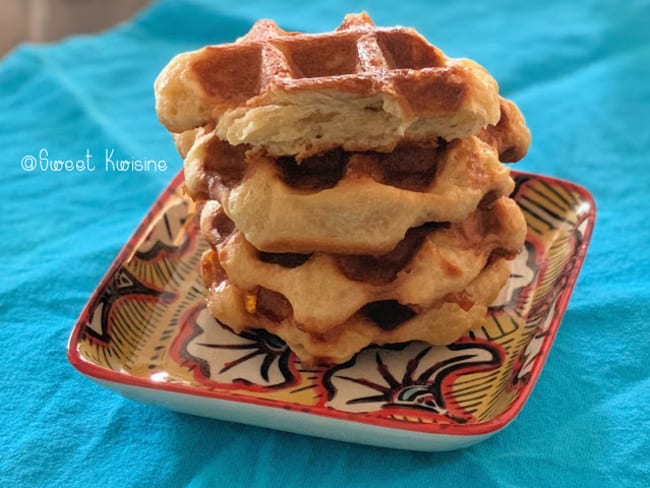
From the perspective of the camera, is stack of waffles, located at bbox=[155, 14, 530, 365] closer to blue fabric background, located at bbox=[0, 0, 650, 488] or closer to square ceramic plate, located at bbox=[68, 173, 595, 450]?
square ceramic plate, located at bbox=[68, 173, 595, 450]

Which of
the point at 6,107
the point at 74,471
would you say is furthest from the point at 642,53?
the point at 74,471

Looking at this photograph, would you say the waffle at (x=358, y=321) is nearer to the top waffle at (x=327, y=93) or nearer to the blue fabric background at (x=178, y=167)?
the blue fabric background at (x=178, y=167)

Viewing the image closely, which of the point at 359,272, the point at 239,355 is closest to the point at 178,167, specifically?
the point at 239,355

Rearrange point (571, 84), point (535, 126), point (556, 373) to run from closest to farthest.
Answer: point (556, 373)
point (535, 126)
point (571, 84)

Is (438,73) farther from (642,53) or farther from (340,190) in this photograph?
(642,53)

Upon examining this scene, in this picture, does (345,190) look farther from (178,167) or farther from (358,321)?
(178,167)

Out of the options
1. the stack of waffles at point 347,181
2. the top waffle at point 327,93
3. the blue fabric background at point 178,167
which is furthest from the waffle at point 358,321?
the top waffle at point 327,93

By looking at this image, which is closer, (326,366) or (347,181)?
(347,181)
